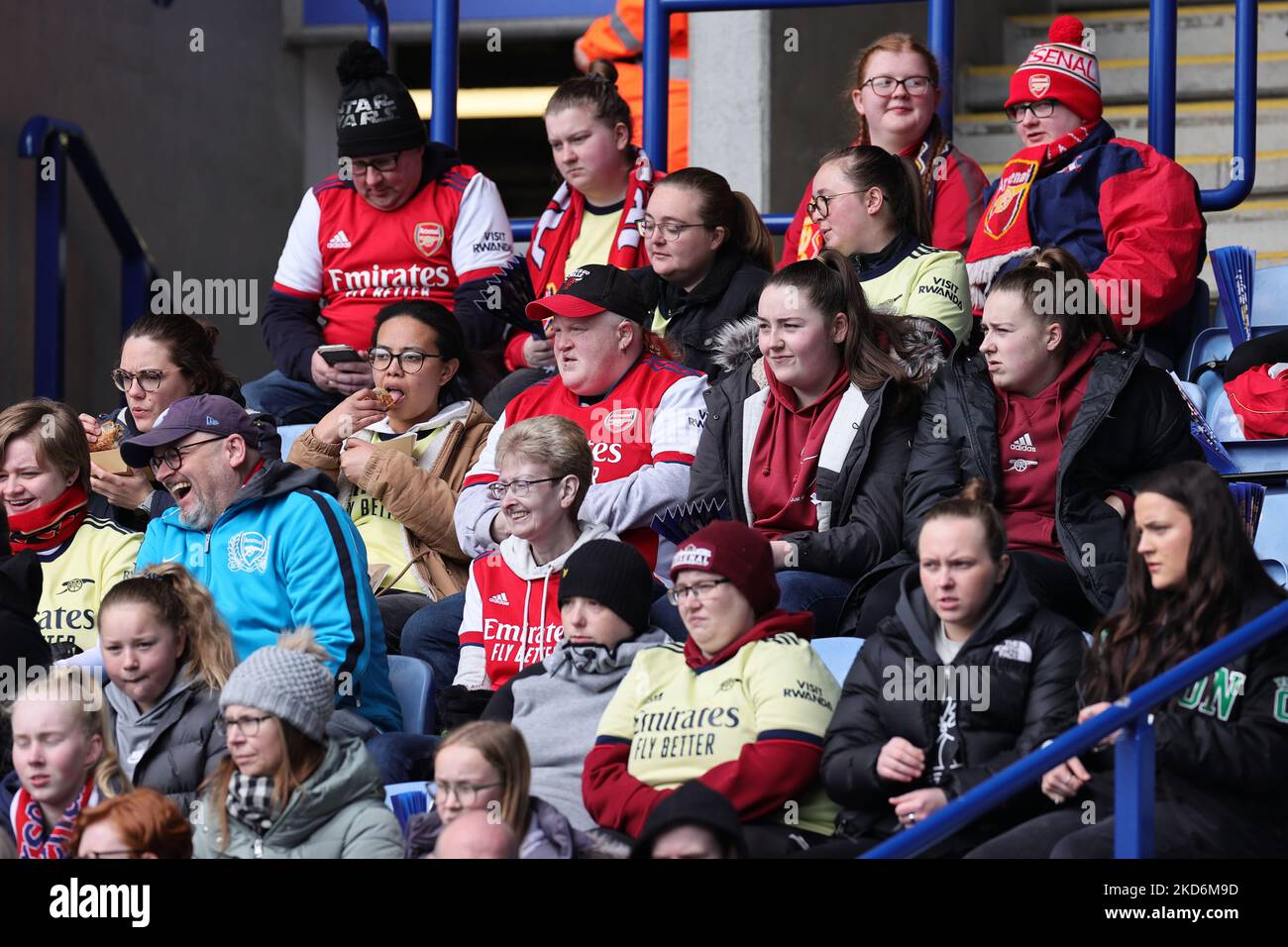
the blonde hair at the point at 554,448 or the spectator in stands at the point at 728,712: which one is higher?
the blonde hair at the point at 554,448

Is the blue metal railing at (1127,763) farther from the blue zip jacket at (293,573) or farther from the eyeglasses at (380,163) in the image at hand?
the eyeglasses at (380,163)

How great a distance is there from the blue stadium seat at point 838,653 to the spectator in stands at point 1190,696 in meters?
0.63

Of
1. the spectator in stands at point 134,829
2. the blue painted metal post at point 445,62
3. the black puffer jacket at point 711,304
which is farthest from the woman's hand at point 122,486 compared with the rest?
the blue painted metal post at point 445,62

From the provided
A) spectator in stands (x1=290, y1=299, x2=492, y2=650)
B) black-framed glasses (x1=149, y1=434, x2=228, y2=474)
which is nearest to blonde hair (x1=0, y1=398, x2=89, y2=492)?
black-framed glasses (x1=149, y1=434, x2=228, y2=474)

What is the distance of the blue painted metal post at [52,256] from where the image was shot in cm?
690

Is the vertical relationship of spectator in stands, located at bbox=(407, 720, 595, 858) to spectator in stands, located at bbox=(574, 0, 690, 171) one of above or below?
below

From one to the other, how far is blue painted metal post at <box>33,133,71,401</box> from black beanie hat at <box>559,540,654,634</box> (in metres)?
3.54

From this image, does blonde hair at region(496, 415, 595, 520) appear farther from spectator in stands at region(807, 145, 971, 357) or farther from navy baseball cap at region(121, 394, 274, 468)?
spectator in stands at region(807, 145, 971, 357)

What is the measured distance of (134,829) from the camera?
3295 mm

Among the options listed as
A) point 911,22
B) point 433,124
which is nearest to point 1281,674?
point 433,124

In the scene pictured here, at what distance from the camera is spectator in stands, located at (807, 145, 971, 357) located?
15.6 ft

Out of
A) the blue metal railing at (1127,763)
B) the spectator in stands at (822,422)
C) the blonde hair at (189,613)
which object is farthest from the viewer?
the spectator in stands at (822,422)

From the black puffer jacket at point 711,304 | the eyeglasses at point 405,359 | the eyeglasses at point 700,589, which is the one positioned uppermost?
the black puffer jacket at point 711,304

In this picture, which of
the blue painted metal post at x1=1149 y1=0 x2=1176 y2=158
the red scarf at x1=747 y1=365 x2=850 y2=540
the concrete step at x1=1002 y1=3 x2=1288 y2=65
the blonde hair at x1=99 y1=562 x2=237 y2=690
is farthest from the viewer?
the concrete step at x1=1002 y1=3 x2=1288 y2=65
